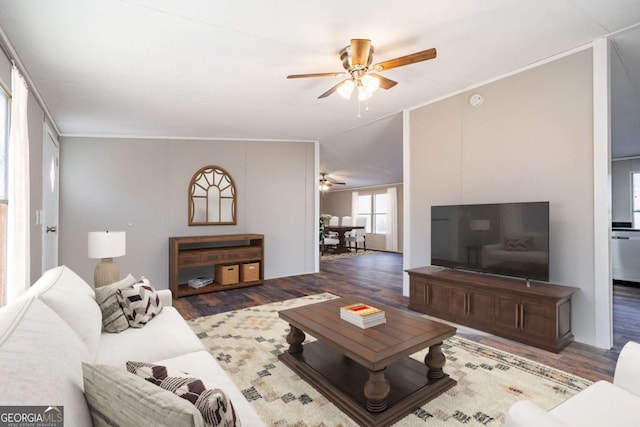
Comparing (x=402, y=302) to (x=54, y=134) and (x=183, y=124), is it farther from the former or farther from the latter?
(x=54, y=134)

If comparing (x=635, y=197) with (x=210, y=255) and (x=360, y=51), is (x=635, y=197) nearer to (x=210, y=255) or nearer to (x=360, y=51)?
(x=360, y=51)

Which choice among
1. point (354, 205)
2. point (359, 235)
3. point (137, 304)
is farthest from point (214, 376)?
point (354, 205)

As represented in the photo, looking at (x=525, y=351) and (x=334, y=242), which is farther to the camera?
(x=334, y=242)

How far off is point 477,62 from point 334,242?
24.1ft

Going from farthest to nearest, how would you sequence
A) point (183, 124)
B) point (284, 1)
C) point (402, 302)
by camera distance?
point (183, 124) → point (402, 302) → point (284, 1)

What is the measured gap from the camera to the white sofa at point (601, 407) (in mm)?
1090

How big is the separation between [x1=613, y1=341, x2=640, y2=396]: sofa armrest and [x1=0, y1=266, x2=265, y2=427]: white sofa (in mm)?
1652

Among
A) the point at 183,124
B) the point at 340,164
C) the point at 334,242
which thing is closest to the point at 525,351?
the point at 183,124

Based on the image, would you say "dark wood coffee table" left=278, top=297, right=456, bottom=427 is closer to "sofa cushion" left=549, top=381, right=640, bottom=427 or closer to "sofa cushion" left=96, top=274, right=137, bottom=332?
"sofa cushion" left=549, top=381, right=640, bottom=427

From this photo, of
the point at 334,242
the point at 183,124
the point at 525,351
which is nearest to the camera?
the point at 525,351

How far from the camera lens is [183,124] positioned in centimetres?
465

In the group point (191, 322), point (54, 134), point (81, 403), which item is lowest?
point (191, 322)

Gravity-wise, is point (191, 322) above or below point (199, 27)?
below

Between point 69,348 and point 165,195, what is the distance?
4521 mm
